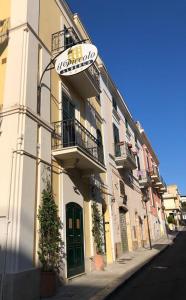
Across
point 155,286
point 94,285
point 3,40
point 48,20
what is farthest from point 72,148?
point 48,20

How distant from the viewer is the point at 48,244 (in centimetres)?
770

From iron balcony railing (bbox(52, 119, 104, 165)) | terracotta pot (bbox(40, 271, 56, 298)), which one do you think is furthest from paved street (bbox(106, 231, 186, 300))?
iron balcony railing (bbox(52, 119, 104, 165))

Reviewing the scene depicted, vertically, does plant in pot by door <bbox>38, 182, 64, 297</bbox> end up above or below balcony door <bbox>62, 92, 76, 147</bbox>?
below

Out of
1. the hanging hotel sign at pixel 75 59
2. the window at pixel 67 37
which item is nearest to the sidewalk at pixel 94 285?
the hanging hotel sign at pixel 75 59

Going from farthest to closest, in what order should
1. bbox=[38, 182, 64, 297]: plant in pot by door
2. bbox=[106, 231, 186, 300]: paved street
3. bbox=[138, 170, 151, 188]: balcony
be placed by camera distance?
bbox=[138, 170, 151, 188]: balcony
bbox=[38, 182, 64, 297]: plant in pot by door
bbox=[106, 231, 186, 300]: paved street

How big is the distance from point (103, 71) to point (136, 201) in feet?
33.5

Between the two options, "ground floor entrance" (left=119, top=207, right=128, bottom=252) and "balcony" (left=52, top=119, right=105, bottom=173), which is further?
"ground floor entrance" (left=119, top=207, right=128, bottom=252)

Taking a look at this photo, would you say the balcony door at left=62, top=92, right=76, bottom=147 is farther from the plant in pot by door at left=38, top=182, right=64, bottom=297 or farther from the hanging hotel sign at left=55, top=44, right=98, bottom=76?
the plant in pot by door at left=38, top=182, right=64, bottom=297

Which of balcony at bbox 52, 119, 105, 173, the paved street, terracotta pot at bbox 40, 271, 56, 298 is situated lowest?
the paved street

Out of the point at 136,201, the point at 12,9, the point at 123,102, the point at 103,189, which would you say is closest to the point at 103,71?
the point at 123,102

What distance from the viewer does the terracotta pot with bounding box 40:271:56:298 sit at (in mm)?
7164

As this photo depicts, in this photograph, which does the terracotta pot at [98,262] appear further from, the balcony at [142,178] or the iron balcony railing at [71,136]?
the balcony at [142,178]

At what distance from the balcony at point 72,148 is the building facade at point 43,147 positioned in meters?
0.03

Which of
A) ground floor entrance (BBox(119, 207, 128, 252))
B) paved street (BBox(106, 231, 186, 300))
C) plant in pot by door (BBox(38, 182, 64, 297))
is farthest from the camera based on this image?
ground floor entrance (BBox(119, 207, 128, 252))
